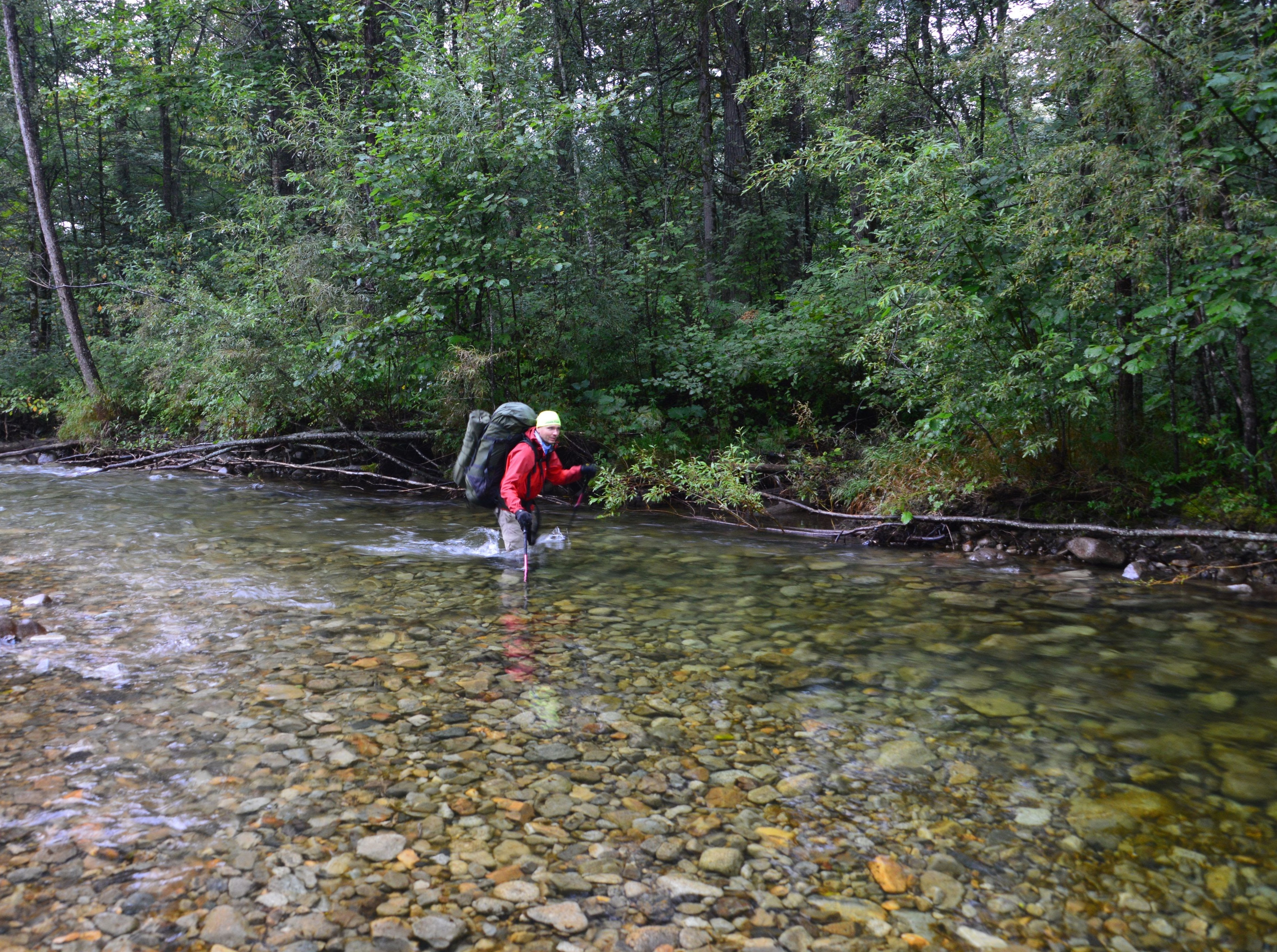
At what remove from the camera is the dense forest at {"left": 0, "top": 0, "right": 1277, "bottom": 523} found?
7.04 meters

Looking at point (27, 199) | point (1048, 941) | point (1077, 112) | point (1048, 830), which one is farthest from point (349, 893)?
point (27, 199)

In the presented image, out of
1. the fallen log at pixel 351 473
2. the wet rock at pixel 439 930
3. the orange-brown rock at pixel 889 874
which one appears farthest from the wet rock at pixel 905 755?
the fallen log at pixel 351 473

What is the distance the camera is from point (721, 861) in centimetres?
338

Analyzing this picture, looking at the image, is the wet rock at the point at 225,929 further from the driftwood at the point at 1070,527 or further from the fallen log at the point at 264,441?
the fallen log at the point at 264,441

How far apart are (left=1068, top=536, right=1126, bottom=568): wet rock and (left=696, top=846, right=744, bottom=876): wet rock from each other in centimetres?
672

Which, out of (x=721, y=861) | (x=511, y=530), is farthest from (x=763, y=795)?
(x=511, y=530)

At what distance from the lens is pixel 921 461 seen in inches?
394

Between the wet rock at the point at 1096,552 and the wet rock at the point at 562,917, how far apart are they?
7.49 meters

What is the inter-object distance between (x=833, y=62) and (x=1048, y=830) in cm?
1296

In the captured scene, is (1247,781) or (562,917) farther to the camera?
(1247,781)

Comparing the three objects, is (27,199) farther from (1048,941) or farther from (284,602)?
(1048,941)

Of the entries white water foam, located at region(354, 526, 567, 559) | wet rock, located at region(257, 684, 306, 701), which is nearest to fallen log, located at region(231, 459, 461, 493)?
white water foam, located at region(354, 526, 567, 559)

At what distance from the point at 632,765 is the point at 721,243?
59.6ft

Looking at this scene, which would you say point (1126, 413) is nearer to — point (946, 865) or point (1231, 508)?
point (1231, 508)
